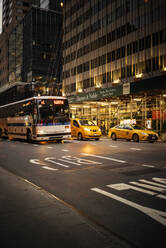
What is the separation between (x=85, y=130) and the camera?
71.5 feet

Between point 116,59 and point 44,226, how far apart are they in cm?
4131

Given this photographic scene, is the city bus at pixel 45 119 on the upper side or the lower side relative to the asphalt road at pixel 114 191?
upper

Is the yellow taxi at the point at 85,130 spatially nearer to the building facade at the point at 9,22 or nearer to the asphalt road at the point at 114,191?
the asphalt road at the point at 114,191

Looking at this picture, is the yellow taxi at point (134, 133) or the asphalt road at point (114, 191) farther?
the yellow taxi at point (134, 133)

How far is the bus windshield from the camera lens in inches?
749

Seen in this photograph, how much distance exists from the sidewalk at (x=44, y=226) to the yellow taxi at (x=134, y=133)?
15769mm

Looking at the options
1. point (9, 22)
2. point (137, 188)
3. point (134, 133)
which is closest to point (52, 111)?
point (134, 133)

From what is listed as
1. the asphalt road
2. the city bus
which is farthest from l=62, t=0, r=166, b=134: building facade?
the asphalt road

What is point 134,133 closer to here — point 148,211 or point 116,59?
point 148,211

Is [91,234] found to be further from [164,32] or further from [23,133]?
[164,32]

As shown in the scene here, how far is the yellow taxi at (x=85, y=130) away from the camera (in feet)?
71.4

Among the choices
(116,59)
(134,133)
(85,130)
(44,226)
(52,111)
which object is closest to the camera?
(44,226)

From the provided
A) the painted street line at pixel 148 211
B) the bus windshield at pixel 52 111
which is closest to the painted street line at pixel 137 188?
the painted street line at pixel 148 211

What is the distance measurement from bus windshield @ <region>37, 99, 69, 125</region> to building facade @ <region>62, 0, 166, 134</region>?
29.7ft
